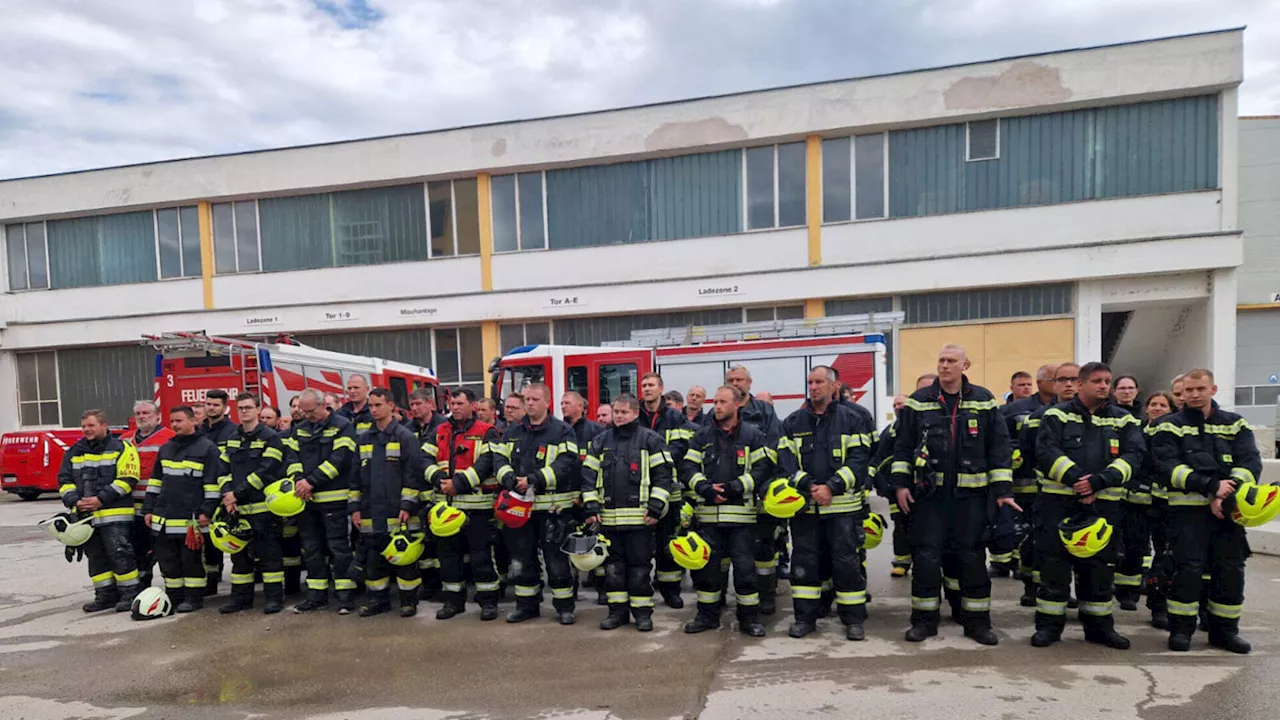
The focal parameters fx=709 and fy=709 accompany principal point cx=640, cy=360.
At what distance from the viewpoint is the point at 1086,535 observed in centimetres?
455

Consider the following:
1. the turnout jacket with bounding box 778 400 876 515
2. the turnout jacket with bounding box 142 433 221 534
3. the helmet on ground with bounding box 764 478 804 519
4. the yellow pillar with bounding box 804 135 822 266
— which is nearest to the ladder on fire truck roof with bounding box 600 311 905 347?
the yellow pillar with bounding box 804 135 822 266

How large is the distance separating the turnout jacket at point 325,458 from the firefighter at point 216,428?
58 centimetres

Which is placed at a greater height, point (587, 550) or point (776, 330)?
point (776, 330)

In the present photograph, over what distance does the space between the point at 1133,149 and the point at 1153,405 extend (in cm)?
1124

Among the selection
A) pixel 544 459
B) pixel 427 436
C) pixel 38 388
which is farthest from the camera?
pixel 38 388

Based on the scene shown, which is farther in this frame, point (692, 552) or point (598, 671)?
point (692, 552)

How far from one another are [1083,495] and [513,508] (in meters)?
3.92

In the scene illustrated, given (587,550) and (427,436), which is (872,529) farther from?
(427,436)

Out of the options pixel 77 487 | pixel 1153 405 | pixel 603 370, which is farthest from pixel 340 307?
pixel 1153 405

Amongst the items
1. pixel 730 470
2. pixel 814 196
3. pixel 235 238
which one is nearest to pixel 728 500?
pixel 730 470

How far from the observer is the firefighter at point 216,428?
6184 mm

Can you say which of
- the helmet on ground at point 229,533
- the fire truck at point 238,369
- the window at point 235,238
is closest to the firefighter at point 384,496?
the helmet on ground at point 229,533

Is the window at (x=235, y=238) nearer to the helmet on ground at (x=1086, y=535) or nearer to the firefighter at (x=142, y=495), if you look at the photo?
the firefighter at (x=142, y=495)

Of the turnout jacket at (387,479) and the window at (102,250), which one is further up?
the window at (102,250)
